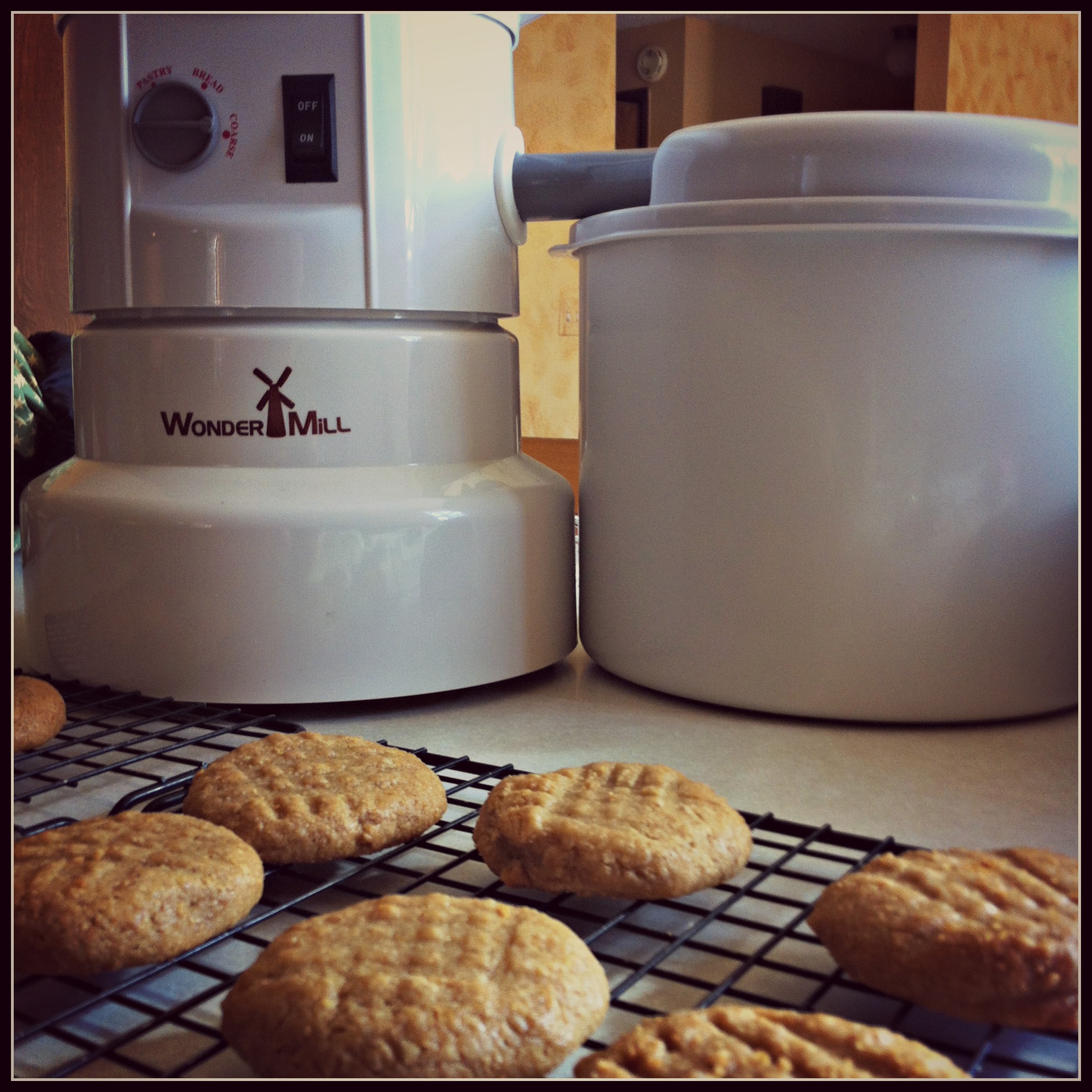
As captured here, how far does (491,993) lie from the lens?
1.34 ft

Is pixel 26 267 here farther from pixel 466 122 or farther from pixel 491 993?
pixel 491 993

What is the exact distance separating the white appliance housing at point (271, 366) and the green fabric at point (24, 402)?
367mm

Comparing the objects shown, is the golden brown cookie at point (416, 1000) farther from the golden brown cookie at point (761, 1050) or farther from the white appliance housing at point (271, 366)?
the white appliance housing at point (271, 366)

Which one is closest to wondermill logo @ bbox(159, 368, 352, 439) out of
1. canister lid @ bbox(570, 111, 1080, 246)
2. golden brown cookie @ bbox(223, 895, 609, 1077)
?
canister lid @ bbox(570, 111, 1080, 246)

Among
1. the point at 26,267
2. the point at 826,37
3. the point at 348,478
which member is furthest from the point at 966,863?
the point at 826,37

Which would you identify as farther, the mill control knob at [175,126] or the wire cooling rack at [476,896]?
the mill control knob at [175,126]

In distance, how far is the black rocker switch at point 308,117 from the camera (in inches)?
32.0

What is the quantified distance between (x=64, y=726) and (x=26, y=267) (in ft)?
3.93

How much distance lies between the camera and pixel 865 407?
77cm

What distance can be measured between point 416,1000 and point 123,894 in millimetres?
147

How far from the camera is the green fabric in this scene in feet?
3.93

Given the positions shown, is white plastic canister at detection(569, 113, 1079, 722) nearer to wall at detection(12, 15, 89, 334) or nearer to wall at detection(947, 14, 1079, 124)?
wall at detection(12, 15, 89, 334)

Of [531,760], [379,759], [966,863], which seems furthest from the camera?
[531,760]

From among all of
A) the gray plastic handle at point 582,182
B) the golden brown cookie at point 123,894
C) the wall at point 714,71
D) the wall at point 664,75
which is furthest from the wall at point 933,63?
the golden brown cookie at point 123,894
